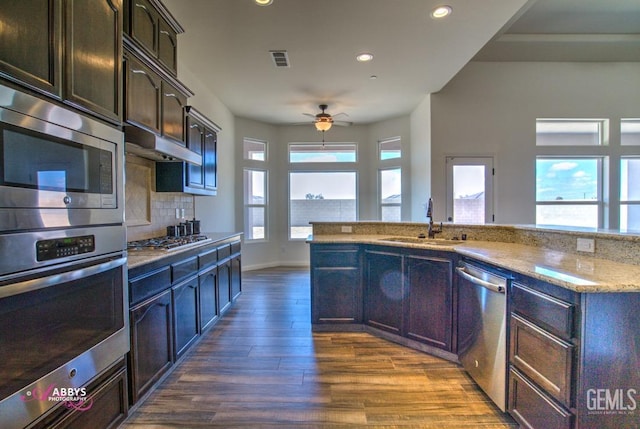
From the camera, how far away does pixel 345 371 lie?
7.62 feet

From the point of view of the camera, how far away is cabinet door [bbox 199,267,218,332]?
9.14ft

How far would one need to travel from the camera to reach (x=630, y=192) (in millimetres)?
4961

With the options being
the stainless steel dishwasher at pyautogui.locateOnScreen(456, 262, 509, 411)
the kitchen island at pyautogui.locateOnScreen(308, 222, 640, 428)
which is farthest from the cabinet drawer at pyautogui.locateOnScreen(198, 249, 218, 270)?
the stainless steel dishwasher at pyautogui.locateOnScreen(456, 262, 509, 411)

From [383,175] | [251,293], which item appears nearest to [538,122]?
[383,175]

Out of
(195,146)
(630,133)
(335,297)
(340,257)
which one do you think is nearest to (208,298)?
(335,297)

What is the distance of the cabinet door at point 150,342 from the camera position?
5.90ft

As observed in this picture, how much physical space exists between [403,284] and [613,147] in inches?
197

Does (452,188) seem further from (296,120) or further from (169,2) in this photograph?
(169,2)

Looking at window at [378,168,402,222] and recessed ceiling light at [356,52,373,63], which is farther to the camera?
window at [378,168,402,222]

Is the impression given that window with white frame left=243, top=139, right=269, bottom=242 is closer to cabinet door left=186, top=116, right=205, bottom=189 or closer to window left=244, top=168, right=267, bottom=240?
window left=244, top=168, right=267, bottom=240

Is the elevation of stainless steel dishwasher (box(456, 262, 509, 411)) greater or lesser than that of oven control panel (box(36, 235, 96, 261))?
lesser

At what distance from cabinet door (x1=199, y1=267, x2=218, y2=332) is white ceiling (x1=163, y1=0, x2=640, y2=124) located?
8.17 feet

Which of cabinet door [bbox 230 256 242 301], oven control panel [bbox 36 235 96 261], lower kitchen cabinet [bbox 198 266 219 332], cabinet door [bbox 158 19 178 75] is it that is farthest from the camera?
cabinet door [bbox 230 256 242 301]

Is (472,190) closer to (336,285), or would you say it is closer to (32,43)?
(336,285)
